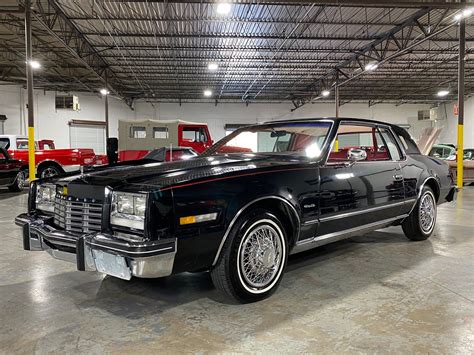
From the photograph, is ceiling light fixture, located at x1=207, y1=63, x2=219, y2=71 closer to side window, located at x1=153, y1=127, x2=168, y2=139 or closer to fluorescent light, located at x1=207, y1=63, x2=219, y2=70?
fluorescent light, located at x1=207, y1=63, x2=219, y2=70

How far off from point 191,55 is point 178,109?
10560mm

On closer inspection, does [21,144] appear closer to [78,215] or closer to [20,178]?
[20,178]

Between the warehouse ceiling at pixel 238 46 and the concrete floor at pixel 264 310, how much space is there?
7675 millimetres

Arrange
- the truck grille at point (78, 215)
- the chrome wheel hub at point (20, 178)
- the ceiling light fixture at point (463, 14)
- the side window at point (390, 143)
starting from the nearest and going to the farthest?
the truck grille at point (78, 215) → the side window at point (390, 143) → the ceiling light fixture at point (463, 14) → the chrome wheel hub at point (20, 178)

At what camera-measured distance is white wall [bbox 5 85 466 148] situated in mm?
20609

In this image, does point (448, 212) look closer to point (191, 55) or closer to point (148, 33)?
point (148, 33)

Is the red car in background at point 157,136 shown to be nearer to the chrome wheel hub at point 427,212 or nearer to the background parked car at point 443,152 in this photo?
the background parked car at point 443,152

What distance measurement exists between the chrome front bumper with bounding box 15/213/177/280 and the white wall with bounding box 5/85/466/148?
20747mm

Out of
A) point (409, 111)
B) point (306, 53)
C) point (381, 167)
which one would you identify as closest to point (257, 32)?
point (306, 53)

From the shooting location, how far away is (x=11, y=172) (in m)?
10.5

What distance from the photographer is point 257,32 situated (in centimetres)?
1245

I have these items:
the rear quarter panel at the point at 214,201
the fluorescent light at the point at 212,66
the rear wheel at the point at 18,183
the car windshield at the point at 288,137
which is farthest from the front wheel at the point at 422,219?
the fluorescent light at the point at 212,66

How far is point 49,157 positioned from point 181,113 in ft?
46.2

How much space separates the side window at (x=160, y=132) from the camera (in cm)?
1251
